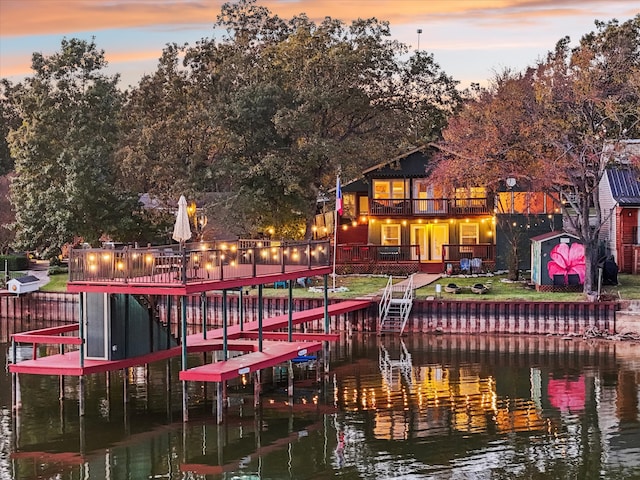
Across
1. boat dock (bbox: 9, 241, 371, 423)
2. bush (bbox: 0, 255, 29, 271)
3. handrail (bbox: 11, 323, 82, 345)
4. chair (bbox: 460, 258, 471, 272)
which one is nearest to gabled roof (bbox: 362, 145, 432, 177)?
chair (bbox: 460, 258, 471, 272)

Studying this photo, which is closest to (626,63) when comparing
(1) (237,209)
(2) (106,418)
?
(1) (237,209)

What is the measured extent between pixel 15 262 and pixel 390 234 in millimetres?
26781

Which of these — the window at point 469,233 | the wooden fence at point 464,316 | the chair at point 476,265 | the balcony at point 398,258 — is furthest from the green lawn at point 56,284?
the window at point 469,233

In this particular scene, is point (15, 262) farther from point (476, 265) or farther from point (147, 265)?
point (147, 265)

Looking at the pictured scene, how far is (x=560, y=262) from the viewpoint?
49.2m

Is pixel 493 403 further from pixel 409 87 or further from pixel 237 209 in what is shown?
pixel 409 87

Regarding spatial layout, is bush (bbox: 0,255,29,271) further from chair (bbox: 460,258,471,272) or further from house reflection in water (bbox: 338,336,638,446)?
house reflection in water (bbox: 338,336,638,446)

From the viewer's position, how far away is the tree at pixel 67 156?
61125 millimetres

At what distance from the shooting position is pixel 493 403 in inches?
1250

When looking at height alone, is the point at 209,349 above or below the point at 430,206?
below

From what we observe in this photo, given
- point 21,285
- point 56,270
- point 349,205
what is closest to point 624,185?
point 349,205

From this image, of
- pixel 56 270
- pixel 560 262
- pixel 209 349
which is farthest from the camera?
pixel 56 270

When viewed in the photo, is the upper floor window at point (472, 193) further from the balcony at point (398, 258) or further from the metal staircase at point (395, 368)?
the metal staircase at point (395, 368)

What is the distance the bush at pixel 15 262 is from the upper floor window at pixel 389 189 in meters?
26.0
